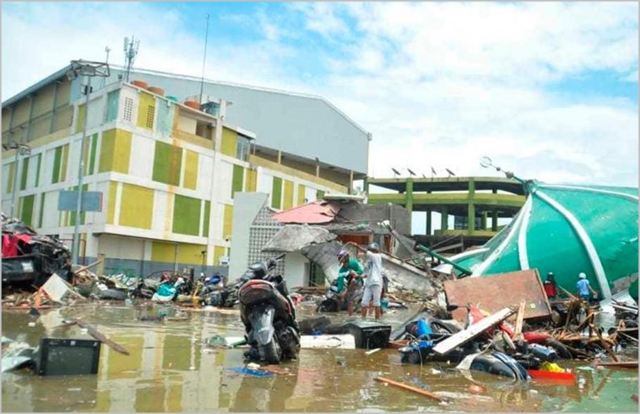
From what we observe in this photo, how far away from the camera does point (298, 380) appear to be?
4855 mm

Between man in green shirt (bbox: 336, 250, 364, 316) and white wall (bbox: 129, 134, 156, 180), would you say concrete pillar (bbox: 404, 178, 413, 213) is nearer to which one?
white wall (bbox: 129, 134, 156, 180)

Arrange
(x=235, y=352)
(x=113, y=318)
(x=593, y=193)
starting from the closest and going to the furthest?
(x=235, y=352), (x=113, y=318), (x=593, y=193)

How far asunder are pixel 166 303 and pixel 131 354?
9.59 metres

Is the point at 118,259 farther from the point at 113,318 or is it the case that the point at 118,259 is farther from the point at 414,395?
the point at 414,395

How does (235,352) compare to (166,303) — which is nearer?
(235,352)

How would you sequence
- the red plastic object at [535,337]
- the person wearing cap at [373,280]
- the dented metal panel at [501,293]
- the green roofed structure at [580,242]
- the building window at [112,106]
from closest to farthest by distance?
the red plastic object at [535,337]
the dented metal panel at [501,293]
the person wearing cap at [373,280]
the green roofed structure at [580,242]
the building window at [112,106]

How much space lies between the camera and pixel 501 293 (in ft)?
28.2

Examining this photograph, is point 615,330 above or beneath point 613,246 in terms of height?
beneath

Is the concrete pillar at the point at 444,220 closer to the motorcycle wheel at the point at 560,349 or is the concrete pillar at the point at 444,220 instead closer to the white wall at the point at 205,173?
the white wall at the point at 205,173

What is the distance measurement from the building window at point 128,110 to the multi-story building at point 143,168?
0.06m

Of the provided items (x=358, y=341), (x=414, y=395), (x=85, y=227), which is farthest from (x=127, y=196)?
(x=414, y=395)

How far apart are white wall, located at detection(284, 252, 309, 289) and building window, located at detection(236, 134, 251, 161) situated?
23.1 meters

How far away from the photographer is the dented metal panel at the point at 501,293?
8.24 m

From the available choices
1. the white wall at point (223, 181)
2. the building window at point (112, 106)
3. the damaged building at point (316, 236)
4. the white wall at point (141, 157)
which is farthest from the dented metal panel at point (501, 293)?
the white wall at point (223, 181)
